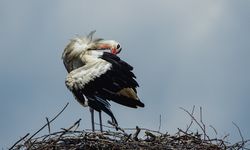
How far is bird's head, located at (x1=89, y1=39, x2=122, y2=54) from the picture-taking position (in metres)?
15.4

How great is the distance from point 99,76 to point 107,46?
0.48 m

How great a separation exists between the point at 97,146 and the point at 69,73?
2.30 m

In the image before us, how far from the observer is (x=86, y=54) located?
1554 cm

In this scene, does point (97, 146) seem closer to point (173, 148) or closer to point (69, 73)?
point (173, 148)

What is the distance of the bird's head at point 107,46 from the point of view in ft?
50.6

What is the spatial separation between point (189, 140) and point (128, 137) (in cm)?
65

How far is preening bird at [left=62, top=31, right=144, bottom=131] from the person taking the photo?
15.0 m

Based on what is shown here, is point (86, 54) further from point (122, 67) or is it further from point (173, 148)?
point (173, 148)

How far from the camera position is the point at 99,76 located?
1515 centimetres

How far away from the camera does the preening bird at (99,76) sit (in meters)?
15.0

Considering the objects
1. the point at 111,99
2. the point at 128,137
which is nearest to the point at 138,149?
the point at 128,137

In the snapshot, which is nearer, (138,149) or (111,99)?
(138,149)

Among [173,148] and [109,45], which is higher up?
[109,45]

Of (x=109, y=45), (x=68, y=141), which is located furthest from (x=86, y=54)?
(x=68, y=141)
